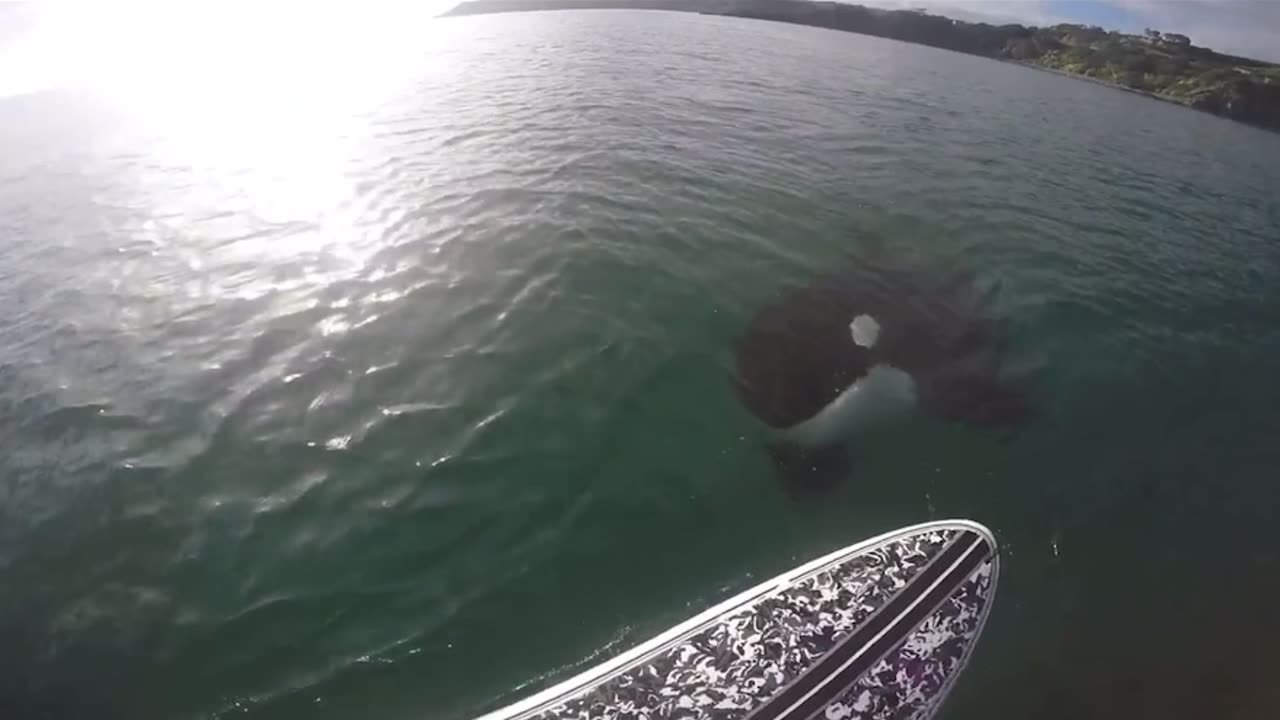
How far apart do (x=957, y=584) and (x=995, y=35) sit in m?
81.7

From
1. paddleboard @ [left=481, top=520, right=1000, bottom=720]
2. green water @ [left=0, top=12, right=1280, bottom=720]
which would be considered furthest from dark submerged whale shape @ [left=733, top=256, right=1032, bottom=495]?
paddleboard @ [left=481, top=520, right=1000, bottom=720]

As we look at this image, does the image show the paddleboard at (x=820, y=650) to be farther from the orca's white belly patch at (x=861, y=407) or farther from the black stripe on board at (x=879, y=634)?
the orca's white belly patch at (x=861, y=407)

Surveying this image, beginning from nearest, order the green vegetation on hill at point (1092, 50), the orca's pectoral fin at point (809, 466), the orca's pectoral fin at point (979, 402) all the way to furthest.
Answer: the orca's pectoral fin at point (809, 466) < the orca's pectoral fin at point (979, 402) < the green vegetation on hill at point (1092, 50)

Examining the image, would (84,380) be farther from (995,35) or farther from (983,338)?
(995,35)

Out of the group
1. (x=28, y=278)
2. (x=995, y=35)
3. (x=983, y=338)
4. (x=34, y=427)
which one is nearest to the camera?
(x=34, y=427)

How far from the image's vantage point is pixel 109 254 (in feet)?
59.8

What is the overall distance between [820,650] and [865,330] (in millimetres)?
7725

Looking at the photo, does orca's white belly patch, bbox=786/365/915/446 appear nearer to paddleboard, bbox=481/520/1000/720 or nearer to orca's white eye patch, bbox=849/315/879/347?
orca's white eye patch, bbox=849/315/879/347

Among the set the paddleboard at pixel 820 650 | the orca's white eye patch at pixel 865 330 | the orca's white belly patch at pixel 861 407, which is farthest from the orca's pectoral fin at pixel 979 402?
the paddleboard at pixel 820 650

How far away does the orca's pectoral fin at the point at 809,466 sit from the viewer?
10.5 metres

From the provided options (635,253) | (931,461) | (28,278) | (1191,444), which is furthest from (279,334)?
(1191,444)

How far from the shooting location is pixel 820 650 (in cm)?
827

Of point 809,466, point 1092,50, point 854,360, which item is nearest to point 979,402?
point 854,360

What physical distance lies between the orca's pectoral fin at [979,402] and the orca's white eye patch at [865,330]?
1.62 metres
